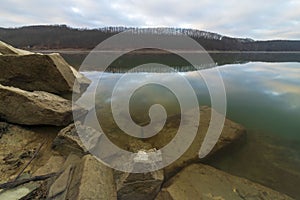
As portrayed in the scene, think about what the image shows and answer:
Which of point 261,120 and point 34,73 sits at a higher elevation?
point 34,73

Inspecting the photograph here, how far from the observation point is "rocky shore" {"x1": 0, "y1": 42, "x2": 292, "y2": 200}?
2551 millimetres

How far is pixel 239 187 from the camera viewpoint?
309cm

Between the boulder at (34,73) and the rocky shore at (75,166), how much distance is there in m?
2.52

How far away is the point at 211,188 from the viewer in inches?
119

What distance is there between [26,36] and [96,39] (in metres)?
18.0

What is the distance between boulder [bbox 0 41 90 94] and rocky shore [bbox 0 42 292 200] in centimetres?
252

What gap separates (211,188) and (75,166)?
1754mm

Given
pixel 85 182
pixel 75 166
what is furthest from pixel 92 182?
pixel 75 166

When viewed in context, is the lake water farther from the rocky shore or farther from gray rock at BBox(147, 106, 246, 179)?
the rocky shore

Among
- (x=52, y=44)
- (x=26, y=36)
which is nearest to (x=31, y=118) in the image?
(x=52, y=44)

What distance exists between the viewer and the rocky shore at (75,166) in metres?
2.55

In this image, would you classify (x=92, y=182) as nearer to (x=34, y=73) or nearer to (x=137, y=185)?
(x=137, y=185)

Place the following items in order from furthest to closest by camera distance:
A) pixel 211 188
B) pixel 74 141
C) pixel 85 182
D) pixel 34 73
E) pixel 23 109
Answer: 1. pixel 34 73
2. pixel 23 109
3. pixel 74 141
4. pixel 211 188
5. pixel 85 182

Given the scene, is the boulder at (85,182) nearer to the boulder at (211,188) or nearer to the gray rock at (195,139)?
the boulder at (211,188)
